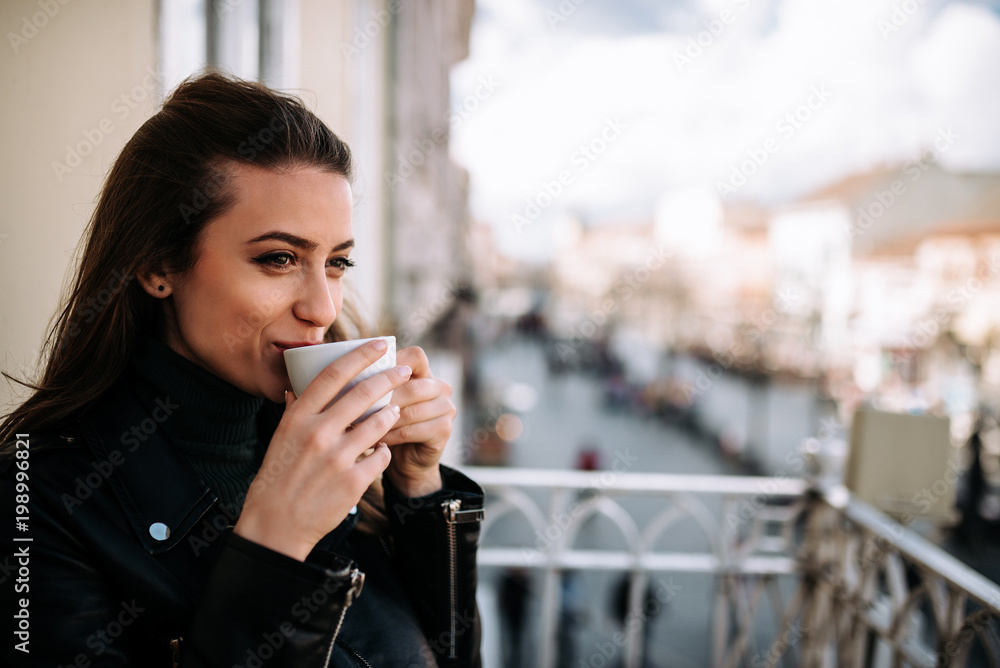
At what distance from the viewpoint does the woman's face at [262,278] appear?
3.02 ft

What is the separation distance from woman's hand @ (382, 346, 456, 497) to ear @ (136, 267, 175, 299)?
37 cm

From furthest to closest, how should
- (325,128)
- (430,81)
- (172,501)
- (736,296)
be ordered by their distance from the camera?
(736,296) < (430,81) < (325,128) < (172,501)

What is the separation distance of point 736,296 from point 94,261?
32.1m

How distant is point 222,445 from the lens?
104cm

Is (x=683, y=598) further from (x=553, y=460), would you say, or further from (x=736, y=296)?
(x=736, y=296)

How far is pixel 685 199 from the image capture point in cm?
2522

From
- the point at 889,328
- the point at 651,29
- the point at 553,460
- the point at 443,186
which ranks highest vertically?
the point at 651,29

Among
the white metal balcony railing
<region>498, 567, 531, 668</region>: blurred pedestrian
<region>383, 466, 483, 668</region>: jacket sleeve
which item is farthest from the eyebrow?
<region>498, 567, 531, 668</region>: blurred pedestrian

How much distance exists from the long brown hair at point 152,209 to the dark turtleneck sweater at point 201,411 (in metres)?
0.05

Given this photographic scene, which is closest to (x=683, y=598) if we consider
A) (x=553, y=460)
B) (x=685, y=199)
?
(x=553, y=460)

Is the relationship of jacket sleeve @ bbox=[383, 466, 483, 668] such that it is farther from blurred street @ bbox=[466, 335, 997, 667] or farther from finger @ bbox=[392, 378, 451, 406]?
blurred street @ bbox=[466, 335, 997, 667]

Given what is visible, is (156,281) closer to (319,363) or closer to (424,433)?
(319,363)

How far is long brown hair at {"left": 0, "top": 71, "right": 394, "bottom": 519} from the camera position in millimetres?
930

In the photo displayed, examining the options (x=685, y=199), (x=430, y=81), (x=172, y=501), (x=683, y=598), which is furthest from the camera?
(x=685, y=199)
